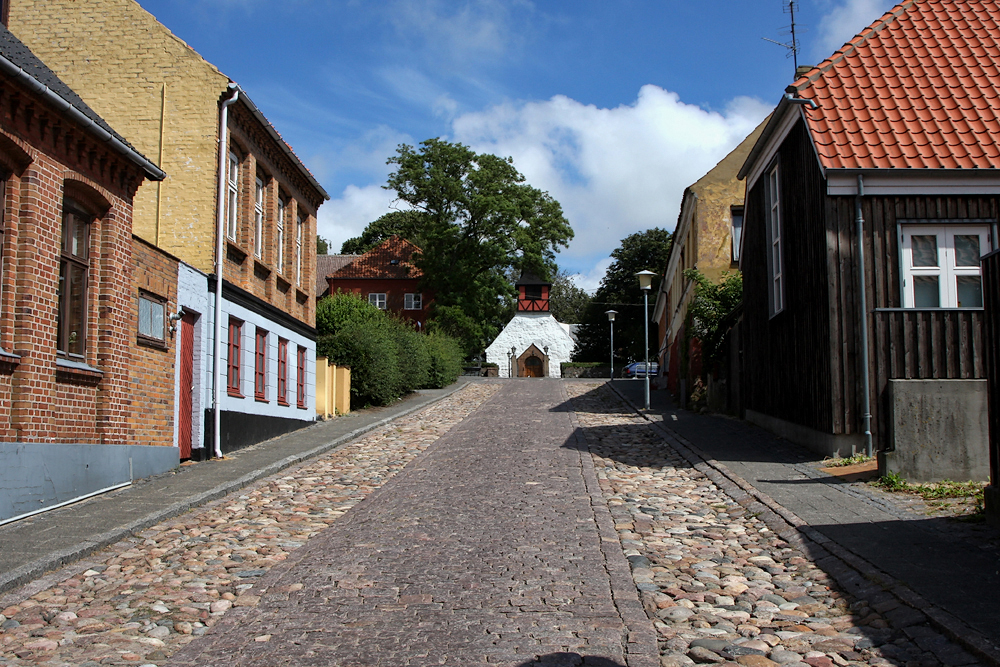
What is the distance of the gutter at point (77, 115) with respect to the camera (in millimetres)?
8688

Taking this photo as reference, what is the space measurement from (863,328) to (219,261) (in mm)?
10321

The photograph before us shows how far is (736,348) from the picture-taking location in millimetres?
19922

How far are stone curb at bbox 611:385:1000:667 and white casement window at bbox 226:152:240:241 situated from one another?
9.42m

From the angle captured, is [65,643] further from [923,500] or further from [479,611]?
[923,500]

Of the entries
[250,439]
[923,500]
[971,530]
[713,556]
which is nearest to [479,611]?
[713,556]

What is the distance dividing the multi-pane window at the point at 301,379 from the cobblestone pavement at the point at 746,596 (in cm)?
1121

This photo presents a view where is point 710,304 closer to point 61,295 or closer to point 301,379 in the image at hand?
point 301,379

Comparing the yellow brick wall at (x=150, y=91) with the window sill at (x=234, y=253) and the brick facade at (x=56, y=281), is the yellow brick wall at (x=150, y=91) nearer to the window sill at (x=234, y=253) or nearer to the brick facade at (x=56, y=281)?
the window sill at (x=234, y=253)

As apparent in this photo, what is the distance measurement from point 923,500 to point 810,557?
9.03 feet

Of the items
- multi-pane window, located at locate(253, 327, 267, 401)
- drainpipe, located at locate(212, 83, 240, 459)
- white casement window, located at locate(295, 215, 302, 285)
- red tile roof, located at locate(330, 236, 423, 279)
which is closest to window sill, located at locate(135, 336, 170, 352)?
drainpipe, located at locate(212, 83, 240, 459)

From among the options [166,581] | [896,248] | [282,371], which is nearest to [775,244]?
[896,248]

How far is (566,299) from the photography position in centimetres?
9150

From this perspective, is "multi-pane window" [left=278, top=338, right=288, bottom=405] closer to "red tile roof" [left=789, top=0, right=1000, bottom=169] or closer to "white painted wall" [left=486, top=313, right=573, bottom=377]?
"red tile roof" [left=789, top=0, right=1000, bottom=169]

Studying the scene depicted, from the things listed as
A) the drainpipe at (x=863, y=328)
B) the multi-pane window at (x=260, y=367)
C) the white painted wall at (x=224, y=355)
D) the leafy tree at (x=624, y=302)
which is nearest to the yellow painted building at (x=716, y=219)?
the white painted wall at (x=224, y=355)
